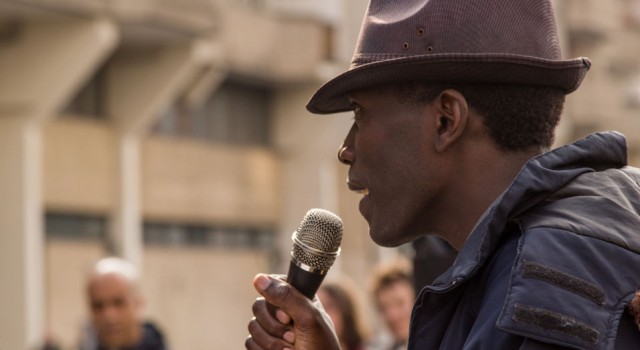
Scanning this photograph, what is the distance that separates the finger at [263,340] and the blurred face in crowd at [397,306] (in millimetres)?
6019

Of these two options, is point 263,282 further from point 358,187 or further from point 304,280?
point 358,187

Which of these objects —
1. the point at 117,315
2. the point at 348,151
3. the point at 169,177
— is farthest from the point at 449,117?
the point at 169,177

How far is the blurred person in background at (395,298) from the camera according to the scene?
375 inches

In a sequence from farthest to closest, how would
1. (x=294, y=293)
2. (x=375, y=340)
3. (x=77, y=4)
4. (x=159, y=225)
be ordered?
(x=159, y=225) → (x=77, y=4) → (x=375, y=340) → (x=294, y=293)

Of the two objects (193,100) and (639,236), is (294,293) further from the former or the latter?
(193,100)

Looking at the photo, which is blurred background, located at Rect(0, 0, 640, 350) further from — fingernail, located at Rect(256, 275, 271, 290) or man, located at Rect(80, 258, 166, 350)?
fingernail, located at Rect(256, 275, 271, 290)

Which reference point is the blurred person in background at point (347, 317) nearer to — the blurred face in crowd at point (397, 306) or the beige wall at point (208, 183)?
the blurred face in crowd at point (397, 306)

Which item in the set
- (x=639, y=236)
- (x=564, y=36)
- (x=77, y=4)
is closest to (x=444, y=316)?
(x=639, y=236)

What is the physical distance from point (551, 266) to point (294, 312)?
2.79ft

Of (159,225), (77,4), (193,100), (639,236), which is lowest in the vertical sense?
(159,225)

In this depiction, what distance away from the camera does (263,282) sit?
11.2 ft

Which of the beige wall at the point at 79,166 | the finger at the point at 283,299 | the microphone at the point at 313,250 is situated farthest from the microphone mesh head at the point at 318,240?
the beige wall at the point at 79,166

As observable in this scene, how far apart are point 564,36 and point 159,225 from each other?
16.6 meters

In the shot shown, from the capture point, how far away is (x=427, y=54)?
3.13m
